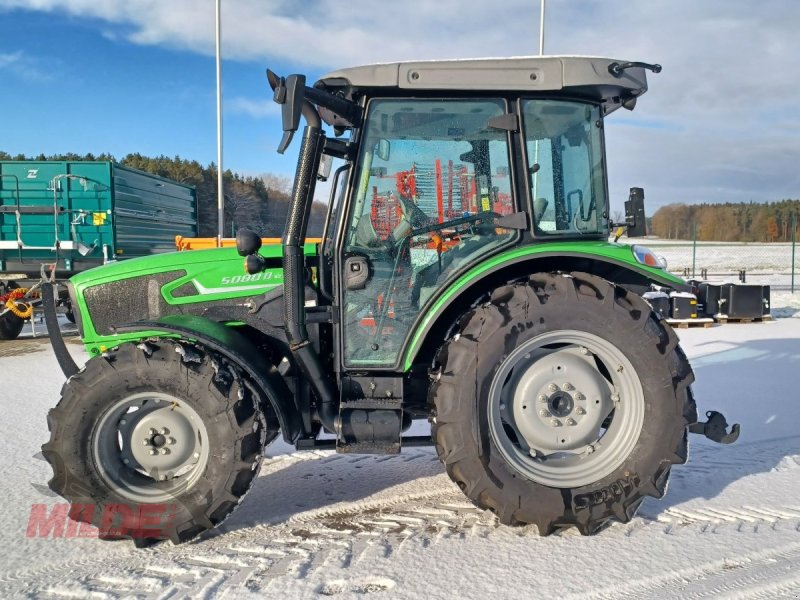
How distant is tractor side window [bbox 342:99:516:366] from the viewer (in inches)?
125

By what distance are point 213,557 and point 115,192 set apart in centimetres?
981

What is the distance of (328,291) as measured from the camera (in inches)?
131

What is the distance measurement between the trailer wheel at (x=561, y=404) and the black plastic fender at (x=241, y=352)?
2.53 feet

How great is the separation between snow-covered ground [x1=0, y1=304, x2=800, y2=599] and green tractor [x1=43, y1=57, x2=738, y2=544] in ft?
0.59

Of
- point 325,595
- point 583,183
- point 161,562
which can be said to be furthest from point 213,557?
point 583,183

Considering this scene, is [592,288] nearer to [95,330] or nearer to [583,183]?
[583,183]

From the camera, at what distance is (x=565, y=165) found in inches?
130

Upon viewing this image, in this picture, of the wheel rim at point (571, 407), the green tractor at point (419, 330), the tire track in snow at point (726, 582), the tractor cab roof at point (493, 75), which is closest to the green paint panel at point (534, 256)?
the green tractor at point (419, 330)

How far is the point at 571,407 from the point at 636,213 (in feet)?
4.32

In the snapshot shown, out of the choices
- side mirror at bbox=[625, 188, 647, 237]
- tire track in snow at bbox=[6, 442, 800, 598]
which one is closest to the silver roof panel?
side mirror at bbox=[625, 188, 647, 237]
